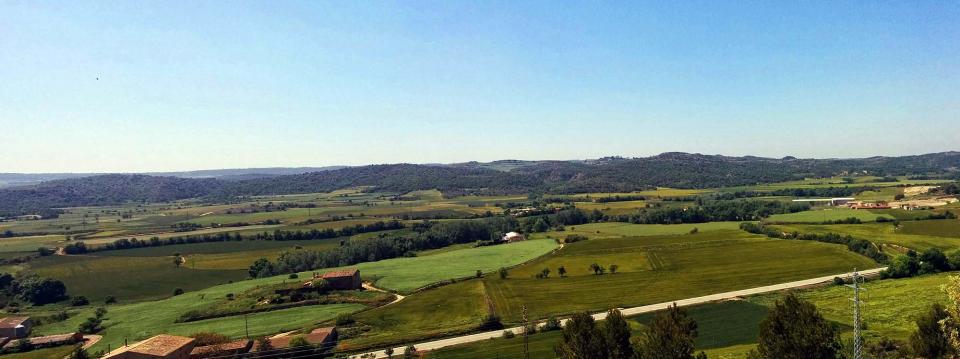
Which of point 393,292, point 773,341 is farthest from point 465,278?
point 773,341

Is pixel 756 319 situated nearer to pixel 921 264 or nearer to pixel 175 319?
pixel 921 264

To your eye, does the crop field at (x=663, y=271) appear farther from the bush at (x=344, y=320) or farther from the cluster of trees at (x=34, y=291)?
the cluster of trees at (x=34, y=291)

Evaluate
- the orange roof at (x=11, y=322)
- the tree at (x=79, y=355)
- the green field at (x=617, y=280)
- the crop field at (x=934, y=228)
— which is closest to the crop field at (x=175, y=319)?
the orange roof at (x=11, y=322)

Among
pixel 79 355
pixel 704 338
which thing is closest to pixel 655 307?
pixel 704 338

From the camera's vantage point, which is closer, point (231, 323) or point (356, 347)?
point (356, 347)

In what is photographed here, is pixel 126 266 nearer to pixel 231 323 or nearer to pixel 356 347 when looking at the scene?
pixel 231 323
